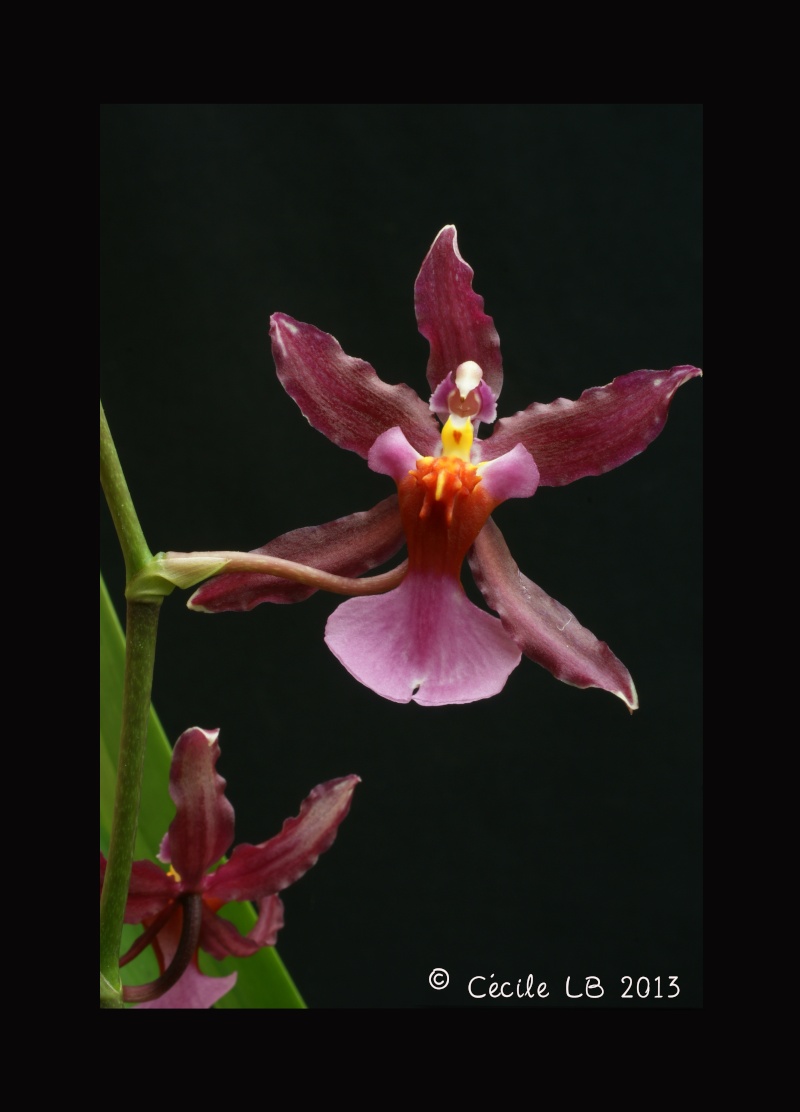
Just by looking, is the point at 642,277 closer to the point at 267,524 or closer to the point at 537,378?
the point at 537,378

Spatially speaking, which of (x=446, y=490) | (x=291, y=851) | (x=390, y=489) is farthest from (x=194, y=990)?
(x=390, y=489)

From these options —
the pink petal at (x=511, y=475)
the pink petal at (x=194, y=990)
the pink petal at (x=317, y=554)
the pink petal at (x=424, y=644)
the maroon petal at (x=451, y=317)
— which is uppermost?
the maroon petal at (x=451, y=317)

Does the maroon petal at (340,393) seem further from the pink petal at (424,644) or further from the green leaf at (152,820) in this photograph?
the green leaf at (152,820)

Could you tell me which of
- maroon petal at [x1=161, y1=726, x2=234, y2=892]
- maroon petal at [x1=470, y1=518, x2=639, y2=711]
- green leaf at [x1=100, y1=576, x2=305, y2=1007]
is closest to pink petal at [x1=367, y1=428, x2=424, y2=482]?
maroon petal at [x1=470, y1=518, x2=639, y2=711]

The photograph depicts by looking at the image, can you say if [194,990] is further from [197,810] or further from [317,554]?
[317,554]

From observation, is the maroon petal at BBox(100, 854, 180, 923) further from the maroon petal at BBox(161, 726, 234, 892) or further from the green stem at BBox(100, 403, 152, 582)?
the green stem at BBox(100, 403, 152, 582)

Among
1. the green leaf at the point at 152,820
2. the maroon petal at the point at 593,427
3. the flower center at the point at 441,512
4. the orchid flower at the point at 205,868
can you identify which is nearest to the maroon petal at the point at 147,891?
the orchid flower at the point at 205,868

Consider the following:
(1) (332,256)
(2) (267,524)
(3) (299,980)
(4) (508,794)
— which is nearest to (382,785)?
(4) (508,794)
